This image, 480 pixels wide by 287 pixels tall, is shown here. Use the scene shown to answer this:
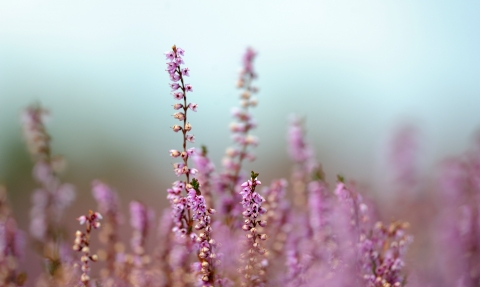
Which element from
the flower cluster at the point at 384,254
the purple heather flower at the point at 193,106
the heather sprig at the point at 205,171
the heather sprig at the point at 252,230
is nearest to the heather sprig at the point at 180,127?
the purple heather flower at the point at 193,106

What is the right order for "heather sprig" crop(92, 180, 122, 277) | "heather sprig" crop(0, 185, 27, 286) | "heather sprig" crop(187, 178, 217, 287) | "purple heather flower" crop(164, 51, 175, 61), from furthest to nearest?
"heather sprig" crop(92, 180, 122, 277) → "heather sprig" crop(0, 185, 27, 286) → "purple heather flower" crop(164, 51, 175, 61) → "heather sprig" crop(187, 178, 217, 287)

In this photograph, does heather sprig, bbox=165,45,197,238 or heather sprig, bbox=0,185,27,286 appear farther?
heather sprig, bbox=0,185,27,286

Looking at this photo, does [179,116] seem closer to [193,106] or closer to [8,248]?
[193,106]

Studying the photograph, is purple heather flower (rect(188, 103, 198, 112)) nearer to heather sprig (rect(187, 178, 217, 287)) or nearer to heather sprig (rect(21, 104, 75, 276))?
heather sprig (rect(187, 178, 217, 287))

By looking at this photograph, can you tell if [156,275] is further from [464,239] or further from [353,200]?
[464,239]

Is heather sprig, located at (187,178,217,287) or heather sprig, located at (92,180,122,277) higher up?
heather sprig, located at (92,180,122,277)

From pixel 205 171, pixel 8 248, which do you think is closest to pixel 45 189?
pixel 8 248

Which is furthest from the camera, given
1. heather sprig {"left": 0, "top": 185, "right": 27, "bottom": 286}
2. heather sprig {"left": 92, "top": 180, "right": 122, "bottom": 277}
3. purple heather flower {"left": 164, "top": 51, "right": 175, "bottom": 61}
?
heather sprig {"left": 92, "top": 180, "right": 122, "bottom": 277}

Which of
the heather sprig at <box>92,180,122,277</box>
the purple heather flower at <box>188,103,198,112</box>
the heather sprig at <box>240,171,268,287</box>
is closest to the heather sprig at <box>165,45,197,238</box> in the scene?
the purple heather flower at <box>188,103,198,112</box>

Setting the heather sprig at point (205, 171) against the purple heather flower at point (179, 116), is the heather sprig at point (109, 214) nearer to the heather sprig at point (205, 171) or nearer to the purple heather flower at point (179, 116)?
the heather sprig at point (205, 171)
